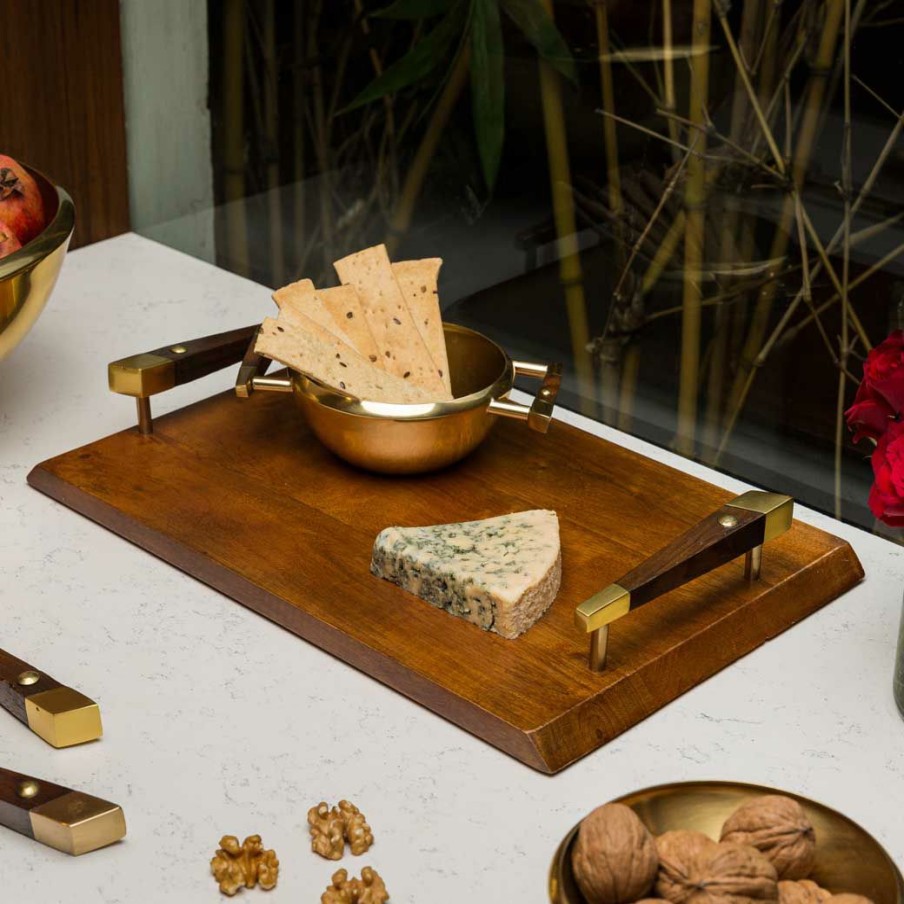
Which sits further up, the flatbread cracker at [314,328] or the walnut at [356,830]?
the flatbread cracker at [314,328]

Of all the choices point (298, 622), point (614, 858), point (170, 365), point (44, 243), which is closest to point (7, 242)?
point (44, 243)

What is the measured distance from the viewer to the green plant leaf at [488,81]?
1436mm

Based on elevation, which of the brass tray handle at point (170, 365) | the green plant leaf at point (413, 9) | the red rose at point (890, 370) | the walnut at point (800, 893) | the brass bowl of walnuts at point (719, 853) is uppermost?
the green plant leaf at point (413, 9)

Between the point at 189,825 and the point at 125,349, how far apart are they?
0.70m

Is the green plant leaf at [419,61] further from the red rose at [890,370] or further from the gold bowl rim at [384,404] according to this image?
the red rose at [890,370]

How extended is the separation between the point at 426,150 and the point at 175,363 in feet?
1.34

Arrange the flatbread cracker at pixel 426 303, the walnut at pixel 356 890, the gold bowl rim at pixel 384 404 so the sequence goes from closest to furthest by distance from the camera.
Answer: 1. the walnut at pixel 356 890
2. the gold bowl rim at pixel 384 404
3. the flatbread cracker at pixel 426 303

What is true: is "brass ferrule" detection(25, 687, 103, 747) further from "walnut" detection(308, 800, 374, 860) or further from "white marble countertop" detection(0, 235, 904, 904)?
"walnut" detection(308, 800, 374, 860)

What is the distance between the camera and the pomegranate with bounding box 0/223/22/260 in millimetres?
1234

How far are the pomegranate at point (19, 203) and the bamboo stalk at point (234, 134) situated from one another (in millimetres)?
445

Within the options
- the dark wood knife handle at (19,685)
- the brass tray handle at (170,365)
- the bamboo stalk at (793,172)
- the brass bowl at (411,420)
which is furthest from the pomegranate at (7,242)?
the bamboo stalk at (793,172)

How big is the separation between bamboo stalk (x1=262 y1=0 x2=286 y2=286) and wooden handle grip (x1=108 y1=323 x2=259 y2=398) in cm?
42

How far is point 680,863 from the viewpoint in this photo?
2.44 ft

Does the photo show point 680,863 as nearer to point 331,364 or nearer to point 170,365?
point 331,364
